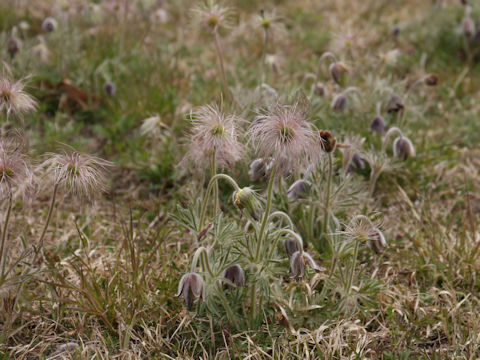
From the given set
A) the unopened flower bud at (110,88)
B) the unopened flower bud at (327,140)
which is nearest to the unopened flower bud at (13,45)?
the unopened flower bud at (110,88)

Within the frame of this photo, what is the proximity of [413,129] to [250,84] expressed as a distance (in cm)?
137

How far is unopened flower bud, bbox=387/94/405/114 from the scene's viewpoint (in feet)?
11.9

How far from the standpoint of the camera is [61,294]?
8.75ft

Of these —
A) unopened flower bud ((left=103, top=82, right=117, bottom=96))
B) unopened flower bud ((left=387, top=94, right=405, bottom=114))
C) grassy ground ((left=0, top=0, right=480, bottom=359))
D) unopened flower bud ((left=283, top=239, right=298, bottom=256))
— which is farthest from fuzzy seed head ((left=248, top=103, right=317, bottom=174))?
unopened flower bud ((left=103, top=82, right=117, bottom=96))

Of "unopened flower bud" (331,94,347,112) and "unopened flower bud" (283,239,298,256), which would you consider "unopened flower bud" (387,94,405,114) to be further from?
"unopened flower bud" (283,239,298,256)

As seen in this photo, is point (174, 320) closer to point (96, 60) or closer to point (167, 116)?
point (167, 116)

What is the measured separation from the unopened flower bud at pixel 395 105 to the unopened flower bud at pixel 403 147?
0.39m

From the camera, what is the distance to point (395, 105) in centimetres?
367

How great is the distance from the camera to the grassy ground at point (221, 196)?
99.1 inches

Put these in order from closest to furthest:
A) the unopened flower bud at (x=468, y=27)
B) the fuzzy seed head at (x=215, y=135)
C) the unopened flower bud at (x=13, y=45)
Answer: the fuzzy seed head at (x=215, y=135) → the unopened flower bud at (x=13, y=45) → the unopened flower bud at (x=468, y=27)

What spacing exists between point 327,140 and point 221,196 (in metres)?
1.29

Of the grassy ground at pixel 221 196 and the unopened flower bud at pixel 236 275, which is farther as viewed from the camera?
the grassy ground at pixel 221 196

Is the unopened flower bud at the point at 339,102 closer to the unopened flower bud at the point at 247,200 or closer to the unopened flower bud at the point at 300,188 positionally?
the unopened flower bud at the point at 300,188

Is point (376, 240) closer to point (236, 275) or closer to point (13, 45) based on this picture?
point (236, 275)
